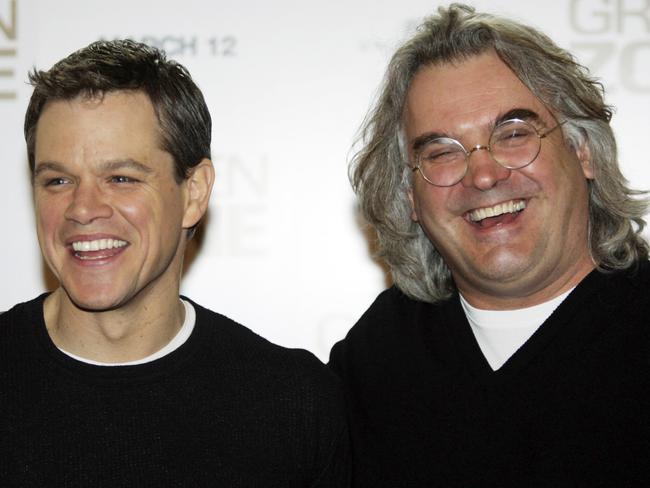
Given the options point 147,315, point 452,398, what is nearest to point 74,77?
point 147,315

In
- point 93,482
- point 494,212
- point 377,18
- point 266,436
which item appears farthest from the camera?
point 377,18

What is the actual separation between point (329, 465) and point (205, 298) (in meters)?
0.91

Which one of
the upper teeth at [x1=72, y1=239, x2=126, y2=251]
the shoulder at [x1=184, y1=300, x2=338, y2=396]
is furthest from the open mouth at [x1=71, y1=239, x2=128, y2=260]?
the shoulder at [x1=184, y1=300, x2=338, y2=396]

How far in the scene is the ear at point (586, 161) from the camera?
223 cm

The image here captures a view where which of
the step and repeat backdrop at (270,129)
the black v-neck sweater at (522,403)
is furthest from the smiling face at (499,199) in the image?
the step and repeat backdrop at (270,129)

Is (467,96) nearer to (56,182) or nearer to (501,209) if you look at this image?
(501,209)

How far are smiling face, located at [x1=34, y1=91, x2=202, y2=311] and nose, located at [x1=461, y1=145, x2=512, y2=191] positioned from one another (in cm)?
72

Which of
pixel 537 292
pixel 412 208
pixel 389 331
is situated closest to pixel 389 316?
pixel 389 331

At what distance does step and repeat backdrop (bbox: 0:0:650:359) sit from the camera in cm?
274

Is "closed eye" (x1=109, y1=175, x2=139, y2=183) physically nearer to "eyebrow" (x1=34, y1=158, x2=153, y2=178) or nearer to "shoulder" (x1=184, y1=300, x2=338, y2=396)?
"eyebrow" (x1=34, y1=158, x2=153, y2=178)

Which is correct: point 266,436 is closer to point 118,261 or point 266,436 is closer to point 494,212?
point 118,261

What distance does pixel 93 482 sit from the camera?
1.81 metres

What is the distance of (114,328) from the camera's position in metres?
1.95

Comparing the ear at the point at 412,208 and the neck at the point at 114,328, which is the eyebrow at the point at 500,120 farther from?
the neck at the point at 114,328
